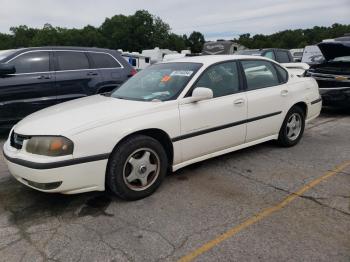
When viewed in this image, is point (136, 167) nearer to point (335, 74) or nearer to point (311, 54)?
point (335, 74)

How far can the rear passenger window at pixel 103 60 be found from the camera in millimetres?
6883

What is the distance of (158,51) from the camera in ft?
93.7

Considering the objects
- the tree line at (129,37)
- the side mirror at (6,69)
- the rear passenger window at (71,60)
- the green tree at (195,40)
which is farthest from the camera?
the green tree at (195,40)

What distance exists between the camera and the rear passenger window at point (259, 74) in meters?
4.54

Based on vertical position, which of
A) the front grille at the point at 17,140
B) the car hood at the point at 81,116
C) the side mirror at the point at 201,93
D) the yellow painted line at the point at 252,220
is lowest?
the yellow painted line at the point at 252,220

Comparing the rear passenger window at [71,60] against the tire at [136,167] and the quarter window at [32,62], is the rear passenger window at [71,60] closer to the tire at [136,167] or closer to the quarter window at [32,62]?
the quarter window at [32,62]

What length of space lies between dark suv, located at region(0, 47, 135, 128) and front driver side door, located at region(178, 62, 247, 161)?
323 centimetres

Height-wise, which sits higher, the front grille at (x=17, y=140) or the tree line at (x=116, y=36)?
the tree line at (x=116, y=36)

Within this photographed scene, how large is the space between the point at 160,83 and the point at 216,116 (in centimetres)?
79

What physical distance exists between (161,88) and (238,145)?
4.17ft

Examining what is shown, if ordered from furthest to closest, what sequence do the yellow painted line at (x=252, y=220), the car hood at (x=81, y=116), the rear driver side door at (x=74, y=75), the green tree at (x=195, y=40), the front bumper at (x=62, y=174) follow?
the green tree at (x=195, y=40), the rear driver side door at (x=74, y=75), the car hood at (x=81, y=116), the front bumper at (x=62, y=174), the yellow painted line at (x=252, y=220)

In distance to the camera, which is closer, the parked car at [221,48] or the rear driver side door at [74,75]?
the rear driver side door at [74,75]

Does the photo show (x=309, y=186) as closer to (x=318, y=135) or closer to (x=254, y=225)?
(x=254, y=225)

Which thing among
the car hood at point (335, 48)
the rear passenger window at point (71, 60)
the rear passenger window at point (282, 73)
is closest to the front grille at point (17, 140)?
the rear passenger window at point (71, 60)
